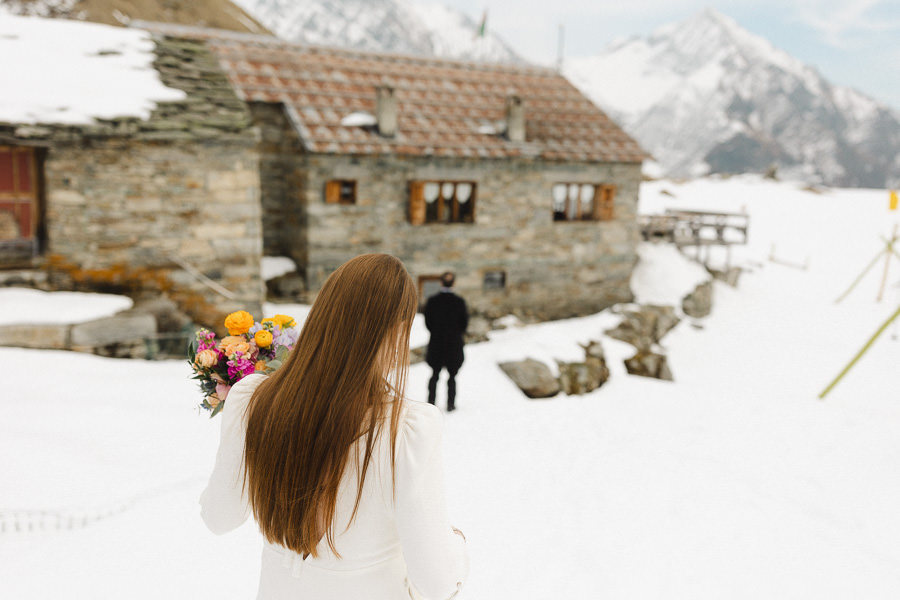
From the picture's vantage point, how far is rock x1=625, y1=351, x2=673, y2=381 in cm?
1201

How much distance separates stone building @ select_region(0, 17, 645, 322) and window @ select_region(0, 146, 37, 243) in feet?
0.25

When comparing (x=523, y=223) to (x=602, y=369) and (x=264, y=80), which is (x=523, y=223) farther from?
(x=264, y=80)

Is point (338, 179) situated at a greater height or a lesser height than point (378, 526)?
greater

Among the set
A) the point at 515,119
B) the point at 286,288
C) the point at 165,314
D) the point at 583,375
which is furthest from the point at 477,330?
the point at 165,314

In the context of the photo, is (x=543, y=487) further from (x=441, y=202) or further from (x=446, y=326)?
(x=441, y=202)

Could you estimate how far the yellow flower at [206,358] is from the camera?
225cm

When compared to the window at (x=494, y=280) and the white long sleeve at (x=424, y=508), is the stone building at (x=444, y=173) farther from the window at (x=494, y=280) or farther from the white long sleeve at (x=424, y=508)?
the white long sleeve at (x=424, y=508)

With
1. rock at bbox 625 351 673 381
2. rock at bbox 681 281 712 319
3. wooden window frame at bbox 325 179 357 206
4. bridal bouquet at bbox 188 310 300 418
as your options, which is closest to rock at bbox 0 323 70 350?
wooden window frame at bbox 325 179 357 206

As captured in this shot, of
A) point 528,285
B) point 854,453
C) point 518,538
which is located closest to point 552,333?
point 528,285

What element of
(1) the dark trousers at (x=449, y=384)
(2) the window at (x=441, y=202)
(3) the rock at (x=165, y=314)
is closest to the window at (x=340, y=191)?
(2) the window at (x=441, y=202)

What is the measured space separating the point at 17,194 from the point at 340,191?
5.52m

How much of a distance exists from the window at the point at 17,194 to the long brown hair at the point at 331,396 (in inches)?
340

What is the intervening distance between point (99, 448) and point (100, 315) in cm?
295

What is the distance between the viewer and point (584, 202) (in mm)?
15203
